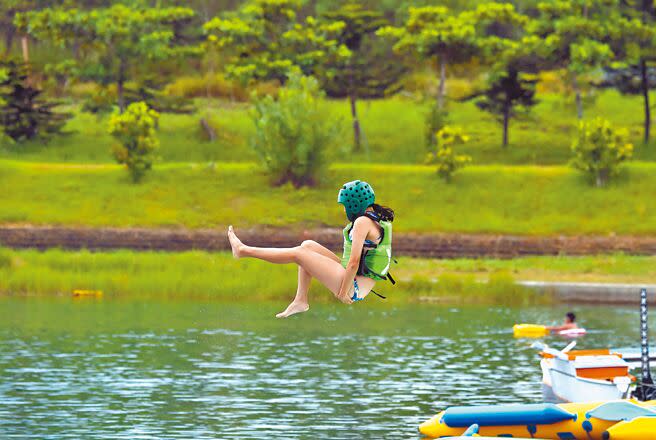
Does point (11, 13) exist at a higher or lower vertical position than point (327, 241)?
higher

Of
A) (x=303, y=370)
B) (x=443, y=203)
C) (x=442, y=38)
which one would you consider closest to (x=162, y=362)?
(x=303, y=370)

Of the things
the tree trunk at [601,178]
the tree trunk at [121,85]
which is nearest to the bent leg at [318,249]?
the tree trunk at [601,178]

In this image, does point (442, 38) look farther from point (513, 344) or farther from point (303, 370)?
point (303, 370)

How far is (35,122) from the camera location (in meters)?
96.7

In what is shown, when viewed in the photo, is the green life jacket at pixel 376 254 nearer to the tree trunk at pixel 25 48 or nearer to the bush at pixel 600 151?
the bush at pixel 600 151

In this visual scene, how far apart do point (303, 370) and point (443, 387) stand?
5.16m

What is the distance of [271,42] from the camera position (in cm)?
9800

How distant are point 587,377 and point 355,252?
68.8 feet

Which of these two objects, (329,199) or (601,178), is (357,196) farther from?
(601,178)

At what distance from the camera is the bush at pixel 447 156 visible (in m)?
83.9

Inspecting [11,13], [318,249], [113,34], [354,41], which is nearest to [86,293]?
[113,34]

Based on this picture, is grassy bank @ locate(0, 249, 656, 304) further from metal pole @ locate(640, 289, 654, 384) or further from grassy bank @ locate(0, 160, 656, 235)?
metal pole @ locate(640, 289, 654, 384)

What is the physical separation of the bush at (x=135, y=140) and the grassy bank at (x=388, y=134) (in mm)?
7722

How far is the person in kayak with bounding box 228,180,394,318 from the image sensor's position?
18.0 m
